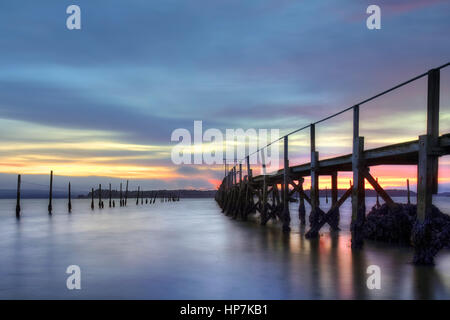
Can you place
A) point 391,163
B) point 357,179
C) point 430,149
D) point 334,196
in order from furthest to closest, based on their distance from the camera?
point 334,196, point 391,163, point 357,179, point 430,149

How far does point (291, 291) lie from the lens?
27.2ft

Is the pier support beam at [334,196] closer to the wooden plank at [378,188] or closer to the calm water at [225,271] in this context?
the calm water at [225,271]

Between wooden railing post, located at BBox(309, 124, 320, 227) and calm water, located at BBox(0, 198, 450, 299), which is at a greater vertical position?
wooden railing post, located at BBox(309, 124, 320, 227)

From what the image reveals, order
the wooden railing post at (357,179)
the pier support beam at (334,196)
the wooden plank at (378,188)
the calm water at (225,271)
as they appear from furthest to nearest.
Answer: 1. the pier support beam at (334,196)
2. the wooden railing post at (357,179)
3. the wooden plank at (378,188)
4. the calm water at (225,271)

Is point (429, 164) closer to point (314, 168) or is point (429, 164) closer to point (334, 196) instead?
point (314, 168)

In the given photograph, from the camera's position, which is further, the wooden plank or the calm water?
the wooden plank

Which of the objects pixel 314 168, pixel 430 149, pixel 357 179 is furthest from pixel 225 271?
pixel 314 168

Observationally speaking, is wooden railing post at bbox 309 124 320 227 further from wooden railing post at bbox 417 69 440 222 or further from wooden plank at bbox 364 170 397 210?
wooden railing post at bbox 417 69 440 222

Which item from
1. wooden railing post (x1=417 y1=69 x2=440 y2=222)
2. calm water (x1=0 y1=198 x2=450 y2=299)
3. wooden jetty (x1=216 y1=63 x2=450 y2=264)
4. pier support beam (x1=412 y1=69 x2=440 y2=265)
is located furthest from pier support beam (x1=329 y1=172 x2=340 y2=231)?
wooden railing post (x1=417 y1=69 x2=440 y2=222)

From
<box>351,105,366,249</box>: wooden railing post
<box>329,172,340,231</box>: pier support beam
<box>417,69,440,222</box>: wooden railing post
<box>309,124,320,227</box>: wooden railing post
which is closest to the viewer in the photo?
<box>417,69,440,222</box>: wooden railing post

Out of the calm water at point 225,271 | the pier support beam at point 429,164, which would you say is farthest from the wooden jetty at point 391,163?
the calm water at point 225,271

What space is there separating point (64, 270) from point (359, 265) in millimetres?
7174
